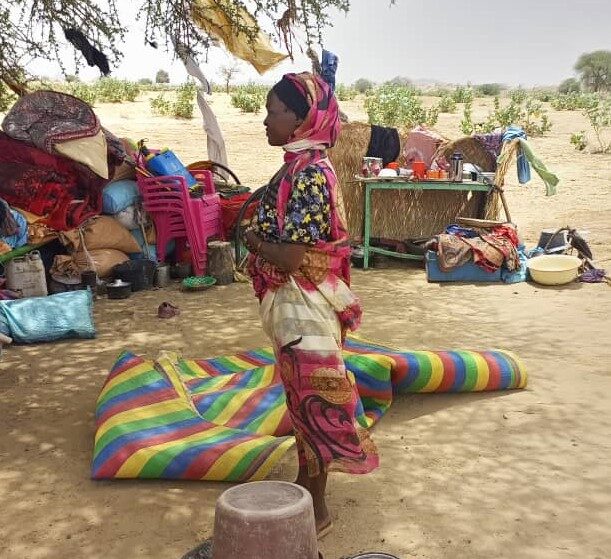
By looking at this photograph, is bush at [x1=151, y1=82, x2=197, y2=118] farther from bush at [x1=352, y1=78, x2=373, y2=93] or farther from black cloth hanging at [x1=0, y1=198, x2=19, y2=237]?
black cloth hanging at [x1=0, y1=198, x2=19, y2=237]

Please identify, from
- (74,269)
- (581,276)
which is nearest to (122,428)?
(74,269)

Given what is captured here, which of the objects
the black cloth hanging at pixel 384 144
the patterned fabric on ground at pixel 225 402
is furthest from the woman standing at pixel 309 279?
the black cloth hanging at pixel 384 144

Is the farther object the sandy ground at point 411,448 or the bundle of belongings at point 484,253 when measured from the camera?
the bundle of belongings at point 484,253

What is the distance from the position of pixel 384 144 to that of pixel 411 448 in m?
5.42

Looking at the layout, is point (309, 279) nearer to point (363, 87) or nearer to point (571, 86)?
point (363, 87)

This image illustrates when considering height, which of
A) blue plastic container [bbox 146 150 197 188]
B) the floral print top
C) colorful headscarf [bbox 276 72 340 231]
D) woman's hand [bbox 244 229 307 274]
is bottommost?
blue plastic container [bbox 146 150 197 188]

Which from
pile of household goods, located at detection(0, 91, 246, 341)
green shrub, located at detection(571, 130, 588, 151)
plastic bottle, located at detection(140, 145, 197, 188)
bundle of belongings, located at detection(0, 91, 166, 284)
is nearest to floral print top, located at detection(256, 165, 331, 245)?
pile of household goods, located at detection(0, 91, 246, 341)

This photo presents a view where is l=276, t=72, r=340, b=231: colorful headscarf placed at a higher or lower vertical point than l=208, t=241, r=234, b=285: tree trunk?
higher

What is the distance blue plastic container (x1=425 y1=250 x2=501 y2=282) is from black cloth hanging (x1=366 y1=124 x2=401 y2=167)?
1659 millimetres

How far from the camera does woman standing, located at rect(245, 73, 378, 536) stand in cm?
240

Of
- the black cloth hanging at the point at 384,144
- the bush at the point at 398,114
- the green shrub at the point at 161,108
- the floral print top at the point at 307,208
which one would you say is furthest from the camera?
the green shrub at the point at 161,108

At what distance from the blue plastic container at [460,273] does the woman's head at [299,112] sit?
4.82 meters

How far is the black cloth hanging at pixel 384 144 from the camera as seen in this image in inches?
325

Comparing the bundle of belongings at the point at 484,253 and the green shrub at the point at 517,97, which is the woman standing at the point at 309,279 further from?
the green shrub at the point at 517,97
